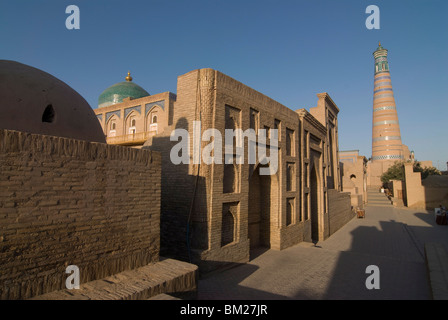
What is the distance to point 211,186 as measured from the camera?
25.5 feet

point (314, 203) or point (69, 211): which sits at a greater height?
point (69, 211)

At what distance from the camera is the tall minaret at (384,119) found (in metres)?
55.1

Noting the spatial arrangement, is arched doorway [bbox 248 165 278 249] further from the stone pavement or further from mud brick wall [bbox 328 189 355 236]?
mud brick wall [bbox 328 189 355 236]

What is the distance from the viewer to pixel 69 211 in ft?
14.0

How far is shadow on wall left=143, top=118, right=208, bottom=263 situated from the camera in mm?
7633

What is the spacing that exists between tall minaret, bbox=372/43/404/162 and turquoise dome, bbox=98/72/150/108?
4918 centimetres

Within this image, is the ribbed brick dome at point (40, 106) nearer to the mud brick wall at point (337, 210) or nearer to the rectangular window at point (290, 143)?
the rectangular window at point (290, 143)

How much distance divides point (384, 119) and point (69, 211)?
207 ft

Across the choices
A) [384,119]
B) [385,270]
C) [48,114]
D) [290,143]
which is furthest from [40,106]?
[384,119]

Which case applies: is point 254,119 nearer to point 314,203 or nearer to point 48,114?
point 48,114

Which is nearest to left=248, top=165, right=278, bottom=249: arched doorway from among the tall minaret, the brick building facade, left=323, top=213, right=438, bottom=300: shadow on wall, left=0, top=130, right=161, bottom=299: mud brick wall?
the brick building facade

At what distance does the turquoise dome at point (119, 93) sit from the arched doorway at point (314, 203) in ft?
58.9
